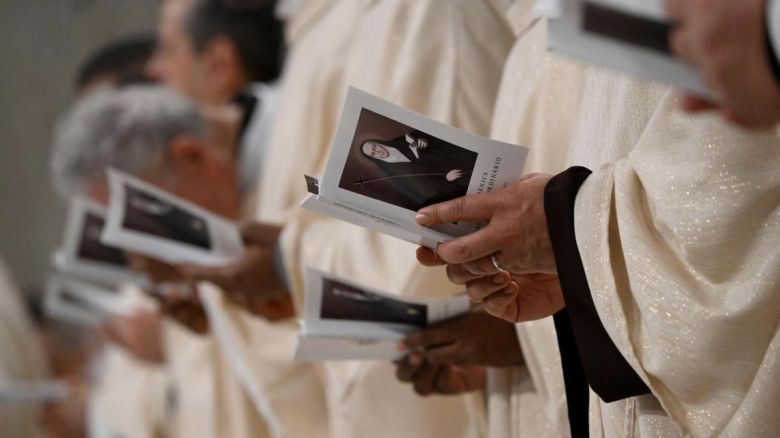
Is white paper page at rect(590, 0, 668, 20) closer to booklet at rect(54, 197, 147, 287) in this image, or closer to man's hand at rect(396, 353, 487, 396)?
man's hand at rect(396, 353, 487, 396)

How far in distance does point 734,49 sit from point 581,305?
572 mm

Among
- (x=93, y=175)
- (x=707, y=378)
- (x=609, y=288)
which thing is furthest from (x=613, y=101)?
(x=93, y=175)

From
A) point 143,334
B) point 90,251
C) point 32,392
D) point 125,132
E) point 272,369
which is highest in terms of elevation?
point 125,132

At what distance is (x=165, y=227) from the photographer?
2951 millimetres

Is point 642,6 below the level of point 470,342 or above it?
above

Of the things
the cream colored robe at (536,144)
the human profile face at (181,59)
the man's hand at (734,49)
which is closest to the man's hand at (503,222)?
the cream colored robe at (536,144)

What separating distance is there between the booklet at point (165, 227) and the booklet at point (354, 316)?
82cm

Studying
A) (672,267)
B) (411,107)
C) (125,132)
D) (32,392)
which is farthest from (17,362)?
(672,267)

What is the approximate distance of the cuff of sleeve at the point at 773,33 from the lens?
110 cm

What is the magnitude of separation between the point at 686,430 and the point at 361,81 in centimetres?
130

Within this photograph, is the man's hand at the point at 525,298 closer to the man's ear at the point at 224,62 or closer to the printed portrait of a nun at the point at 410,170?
the printed portrait of a nun at the point at 410,170

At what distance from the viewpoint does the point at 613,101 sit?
1780 mm

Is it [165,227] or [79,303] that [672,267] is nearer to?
[165,227]

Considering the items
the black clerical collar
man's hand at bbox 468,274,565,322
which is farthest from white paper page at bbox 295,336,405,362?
the black clerical collar
